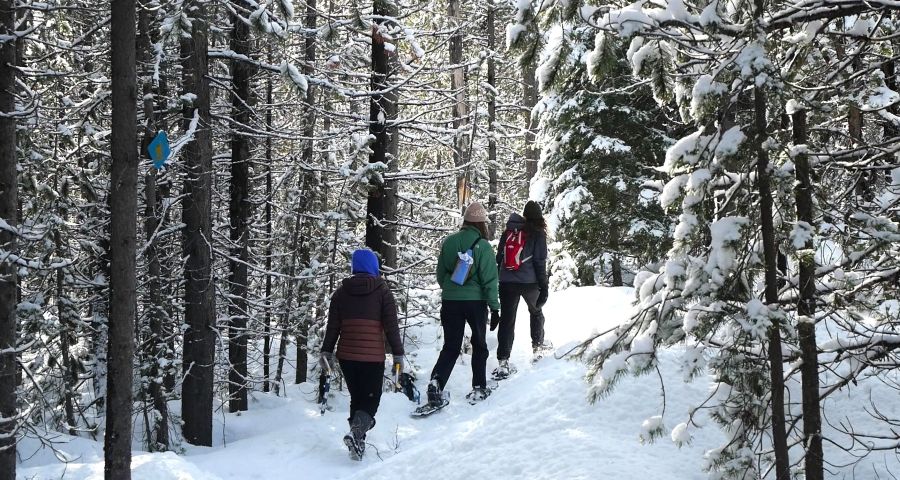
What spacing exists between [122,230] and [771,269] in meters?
5.65

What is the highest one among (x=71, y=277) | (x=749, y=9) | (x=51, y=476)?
(x=749, y=9)

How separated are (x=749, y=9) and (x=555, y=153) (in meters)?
12.8

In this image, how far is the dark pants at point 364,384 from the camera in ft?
26.7

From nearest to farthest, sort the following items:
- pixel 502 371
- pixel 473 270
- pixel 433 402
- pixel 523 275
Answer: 1. pixel 473 270
2. pixel 433 402
3. pixel 523 275
4. pixel 502 371

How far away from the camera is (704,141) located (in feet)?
16.9

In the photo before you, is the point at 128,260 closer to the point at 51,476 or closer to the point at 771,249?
the point at 51,476

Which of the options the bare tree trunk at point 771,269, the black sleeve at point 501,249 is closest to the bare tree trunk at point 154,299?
the black sleeve at point 501,249

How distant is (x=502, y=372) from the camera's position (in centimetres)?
1089

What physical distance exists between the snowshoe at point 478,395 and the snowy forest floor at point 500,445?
16cm

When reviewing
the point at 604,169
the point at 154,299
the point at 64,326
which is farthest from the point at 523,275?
the point at 604,169

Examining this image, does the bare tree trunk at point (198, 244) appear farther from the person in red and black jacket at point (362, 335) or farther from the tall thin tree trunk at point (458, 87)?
the tall thin tree trunk at point (458, 87)

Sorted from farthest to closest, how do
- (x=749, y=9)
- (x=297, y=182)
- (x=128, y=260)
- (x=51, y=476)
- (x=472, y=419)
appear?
1. (x=297, y=182)
2. (x=472, y=419)
3. (x=51, y=476)
4. (x=128, y=260)
5. (x=749, y=9)

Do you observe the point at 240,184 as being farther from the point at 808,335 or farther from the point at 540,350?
the point at 808,335

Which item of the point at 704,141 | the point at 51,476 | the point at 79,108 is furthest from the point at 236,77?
the point at 704,141
